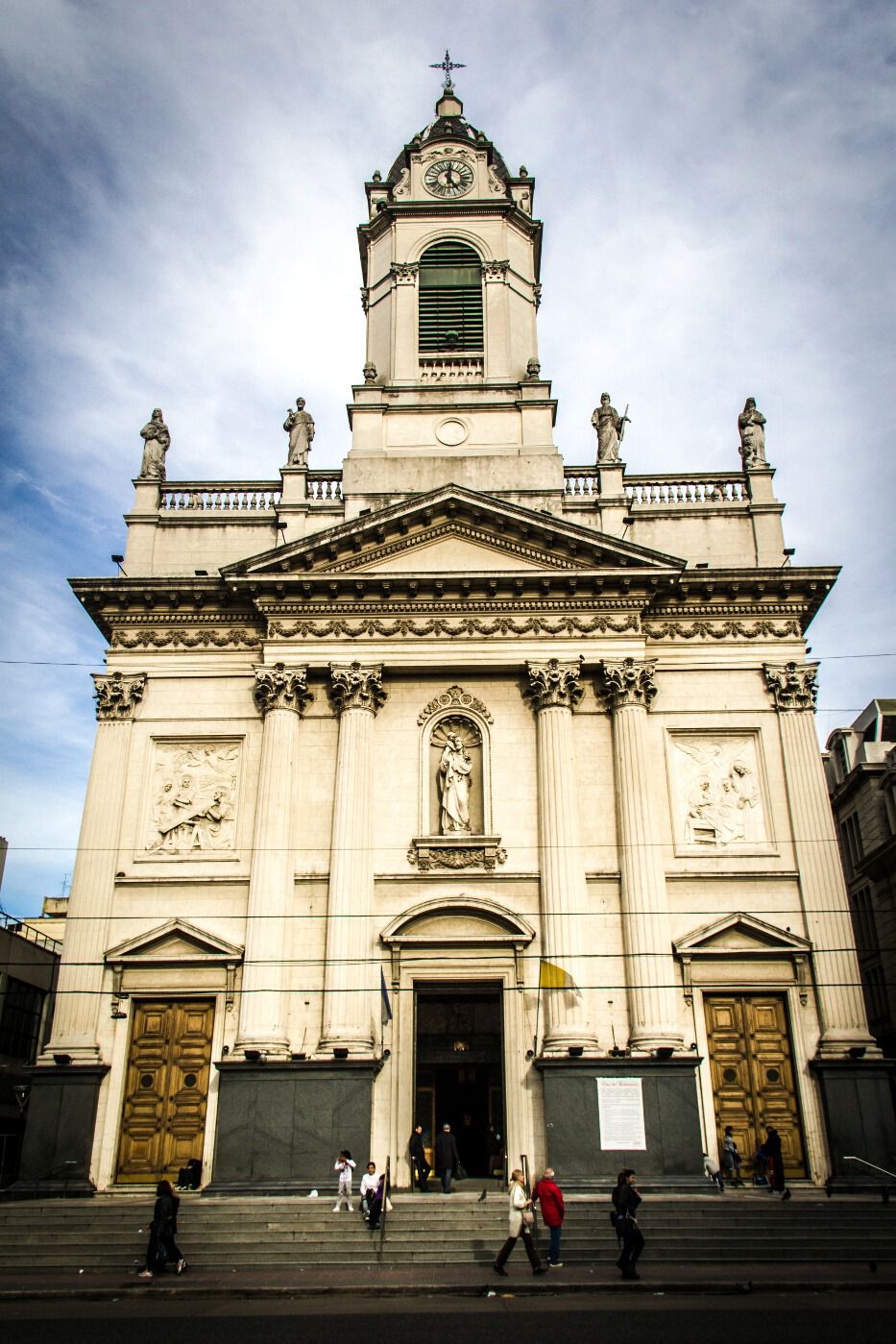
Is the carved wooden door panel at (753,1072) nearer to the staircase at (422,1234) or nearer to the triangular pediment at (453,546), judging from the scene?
the staircase at (422,1234)

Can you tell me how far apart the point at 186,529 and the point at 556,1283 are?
A: 20.8 m

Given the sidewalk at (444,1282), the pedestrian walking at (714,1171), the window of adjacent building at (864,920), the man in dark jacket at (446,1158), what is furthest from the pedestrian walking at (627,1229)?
the window of adjacent building at (864,920)

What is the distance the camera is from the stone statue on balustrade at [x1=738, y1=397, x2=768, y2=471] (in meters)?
30.9

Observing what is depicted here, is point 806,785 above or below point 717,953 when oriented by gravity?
above

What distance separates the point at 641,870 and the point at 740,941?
273 centimetres

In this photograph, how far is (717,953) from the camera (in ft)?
82.2

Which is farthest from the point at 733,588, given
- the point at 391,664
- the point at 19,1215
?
the point at 19,1215

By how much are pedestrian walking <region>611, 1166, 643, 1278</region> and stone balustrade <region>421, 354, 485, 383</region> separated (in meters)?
22.8

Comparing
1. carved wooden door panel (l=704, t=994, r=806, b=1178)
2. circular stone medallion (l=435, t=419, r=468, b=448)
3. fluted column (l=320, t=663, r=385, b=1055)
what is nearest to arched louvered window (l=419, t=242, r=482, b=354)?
circular stone medallion (l=435, t=419, r=468, b=448)

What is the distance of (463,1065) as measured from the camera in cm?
2569

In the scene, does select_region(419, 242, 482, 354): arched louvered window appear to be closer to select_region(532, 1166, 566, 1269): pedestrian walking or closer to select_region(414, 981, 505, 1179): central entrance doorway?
select_region(414, 981, 505, 1179): central entrance doorway

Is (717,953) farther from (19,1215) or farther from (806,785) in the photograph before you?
(19,1215)

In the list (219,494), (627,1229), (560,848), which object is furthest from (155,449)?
(627,1229)

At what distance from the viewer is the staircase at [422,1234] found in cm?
1828
